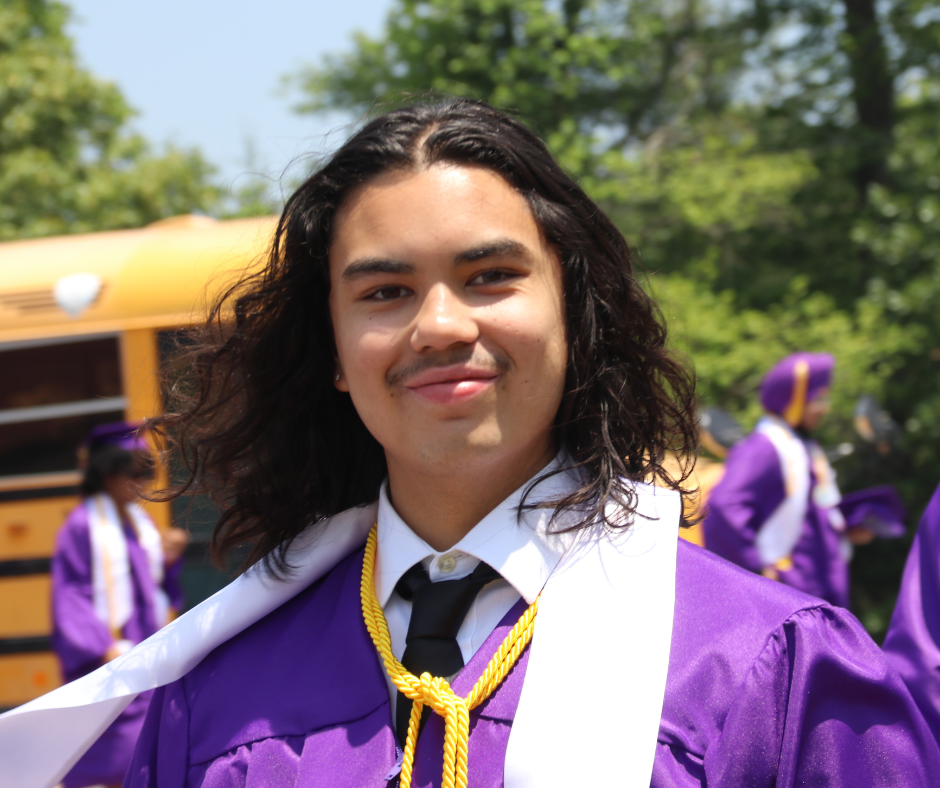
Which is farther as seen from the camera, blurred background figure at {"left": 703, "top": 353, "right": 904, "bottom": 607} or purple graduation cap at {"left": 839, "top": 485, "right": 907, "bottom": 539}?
purple graduation cap at {"left": 839, "top": 485, "right": 907, "bottom": 539}

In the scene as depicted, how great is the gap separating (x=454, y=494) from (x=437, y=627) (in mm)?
213

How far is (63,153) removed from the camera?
49.9 feet

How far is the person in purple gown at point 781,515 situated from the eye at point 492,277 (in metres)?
3.01

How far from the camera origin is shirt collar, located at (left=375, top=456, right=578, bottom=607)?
1.48m

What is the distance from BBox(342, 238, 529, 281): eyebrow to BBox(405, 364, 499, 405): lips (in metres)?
0.16

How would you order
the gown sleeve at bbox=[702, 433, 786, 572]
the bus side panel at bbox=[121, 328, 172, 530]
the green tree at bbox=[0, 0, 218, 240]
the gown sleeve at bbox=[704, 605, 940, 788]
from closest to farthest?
the gown sleeve at bbox=[704, 605, 940, 788] < the gown sleeve at bbox=[702, 433, 786, 572] < the bus side panel at bbox=[121, 328, 172, 530] < the green tree at bbox=[0, 0, 218, 240]

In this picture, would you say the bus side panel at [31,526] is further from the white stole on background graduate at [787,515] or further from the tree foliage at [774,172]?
the tree foliage at [774,172]

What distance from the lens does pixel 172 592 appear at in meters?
4.41

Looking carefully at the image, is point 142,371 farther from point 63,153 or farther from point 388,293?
point 63,153

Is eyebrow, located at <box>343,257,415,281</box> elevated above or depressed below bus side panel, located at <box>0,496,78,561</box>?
above

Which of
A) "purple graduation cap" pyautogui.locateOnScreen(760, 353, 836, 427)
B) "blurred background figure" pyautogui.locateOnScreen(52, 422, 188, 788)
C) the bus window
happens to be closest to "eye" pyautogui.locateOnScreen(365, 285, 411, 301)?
"blurred background figure" pyautogui.locateOnScreen(52, 422, 188, 788)

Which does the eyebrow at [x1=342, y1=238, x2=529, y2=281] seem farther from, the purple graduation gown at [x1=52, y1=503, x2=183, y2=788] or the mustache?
the purple graduation gown at [x1=52, y1=503, x2=183, y2=788]

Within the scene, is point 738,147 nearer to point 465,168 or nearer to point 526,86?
point 526,86

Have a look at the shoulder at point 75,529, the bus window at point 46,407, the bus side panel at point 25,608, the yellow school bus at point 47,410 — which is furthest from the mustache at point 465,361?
the bus side panel at point 25,608
